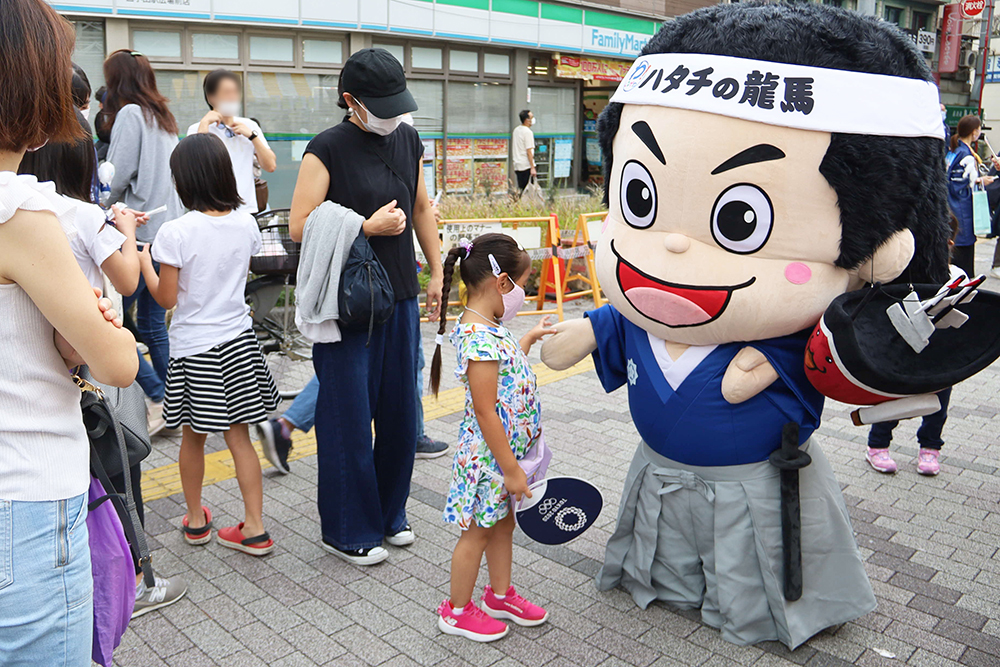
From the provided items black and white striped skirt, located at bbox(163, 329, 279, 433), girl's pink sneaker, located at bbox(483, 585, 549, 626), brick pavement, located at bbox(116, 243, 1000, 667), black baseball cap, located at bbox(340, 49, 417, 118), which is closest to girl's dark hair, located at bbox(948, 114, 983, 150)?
brick pavement, located at bbox(116, 243, 1000, 667)

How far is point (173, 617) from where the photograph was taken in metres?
3.38

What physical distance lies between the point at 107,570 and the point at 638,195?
2.05 metres

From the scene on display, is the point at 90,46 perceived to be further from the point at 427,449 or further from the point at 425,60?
the point at 427,449

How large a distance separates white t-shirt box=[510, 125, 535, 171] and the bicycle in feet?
30.9

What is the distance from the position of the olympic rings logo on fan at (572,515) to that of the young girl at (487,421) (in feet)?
0.58

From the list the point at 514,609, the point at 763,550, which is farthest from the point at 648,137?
the point at 514,609

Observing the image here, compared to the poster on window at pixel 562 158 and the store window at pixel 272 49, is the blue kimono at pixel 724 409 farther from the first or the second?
the poster on window at pixel 562 158

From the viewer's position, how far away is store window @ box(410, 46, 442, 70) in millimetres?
16531

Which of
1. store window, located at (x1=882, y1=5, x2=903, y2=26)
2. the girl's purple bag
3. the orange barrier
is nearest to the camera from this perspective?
the girl's purple bag

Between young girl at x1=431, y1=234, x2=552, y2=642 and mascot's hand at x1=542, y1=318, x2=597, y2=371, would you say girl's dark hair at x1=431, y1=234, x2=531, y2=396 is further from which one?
mascot's hand at x1=542, y1=318, x2=597, y2=371

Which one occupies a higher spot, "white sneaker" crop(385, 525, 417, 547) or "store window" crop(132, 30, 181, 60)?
"store window" crop(132, 30, 181, 60)

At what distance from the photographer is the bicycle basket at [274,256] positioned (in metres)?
5.94

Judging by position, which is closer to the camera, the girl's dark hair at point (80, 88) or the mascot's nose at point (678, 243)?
the mascot's nose at point (678, 243)

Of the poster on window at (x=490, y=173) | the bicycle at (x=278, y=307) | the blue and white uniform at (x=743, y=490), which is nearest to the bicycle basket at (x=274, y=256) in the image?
the bicycle at (x=278, y=307)
